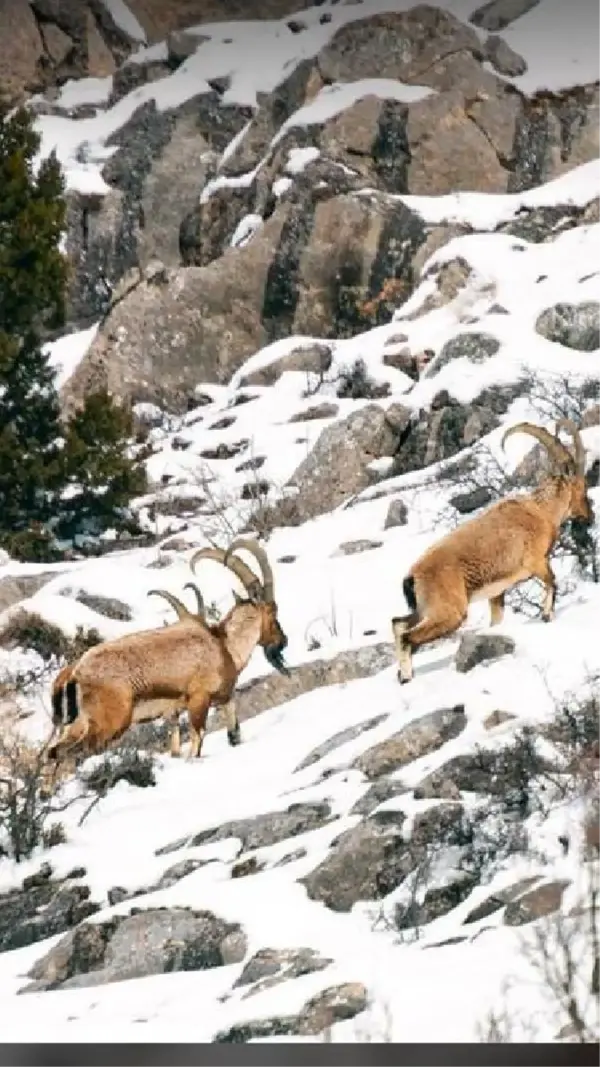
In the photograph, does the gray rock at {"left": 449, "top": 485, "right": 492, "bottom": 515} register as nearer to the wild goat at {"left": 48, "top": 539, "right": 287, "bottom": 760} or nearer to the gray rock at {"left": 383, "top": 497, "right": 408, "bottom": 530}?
the gray rock at {"left": 383, "top": 497, "right": 408, "bottom": 530}

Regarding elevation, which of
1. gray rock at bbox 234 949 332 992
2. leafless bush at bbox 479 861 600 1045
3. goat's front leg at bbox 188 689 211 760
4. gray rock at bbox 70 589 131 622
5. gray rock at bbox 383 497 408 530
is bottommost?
gray rock at bbox 383 497 408 530

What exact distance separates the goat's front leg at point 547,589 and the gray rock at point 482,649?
2.28 feet

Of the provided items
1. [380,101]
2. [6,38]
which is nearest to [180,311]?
[380,101]

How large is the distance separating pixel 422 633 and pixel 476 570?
1.25 ft

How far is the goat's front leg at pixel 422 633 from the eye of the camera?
27.3 feet

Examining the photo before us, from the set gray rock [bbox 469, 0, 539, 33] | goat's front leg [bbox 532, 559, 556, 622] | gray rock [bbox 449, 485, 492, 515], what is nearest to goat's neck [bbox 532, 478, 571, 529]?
goat's front leg [bbox 532, 559, 556, 622]

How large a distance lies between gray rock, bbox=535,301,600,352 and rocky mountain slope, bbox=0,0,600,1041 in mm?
28

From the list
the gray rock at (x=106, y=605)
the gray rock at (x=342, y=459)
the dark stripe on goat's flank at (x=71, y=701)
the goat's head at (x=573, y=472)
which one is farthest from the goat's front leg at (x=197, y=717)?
the gray rock at (x=342, y=459)

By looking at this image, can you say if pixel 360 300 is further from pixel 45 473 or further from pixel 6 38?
pixel 6 38

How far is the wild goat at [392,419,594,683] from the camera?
8547mm

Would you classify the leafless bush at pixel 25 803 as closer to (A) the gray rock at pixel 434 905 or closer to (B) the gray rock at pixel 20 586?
(A) the gray rock at pixel 434 905

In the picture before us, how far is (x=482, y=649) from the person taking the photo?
25.4ft

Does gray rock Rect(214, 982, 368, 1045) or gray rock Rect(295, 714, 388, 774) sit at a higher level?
gray rock Rect(214, 982, 368, 1045)

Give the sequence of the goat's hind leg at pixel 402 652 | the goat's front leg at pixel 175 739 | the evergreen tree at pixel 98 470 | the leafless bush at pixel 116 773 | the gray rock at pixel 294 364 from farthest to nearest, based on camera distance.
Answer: the gray rock at pixel 294 364, the evergreen tree at pixel 98 470, the goat's front leg at pixel 175 739, the leafless bush at pixel 116 773, the goat's hind leg at pixel 402 652
